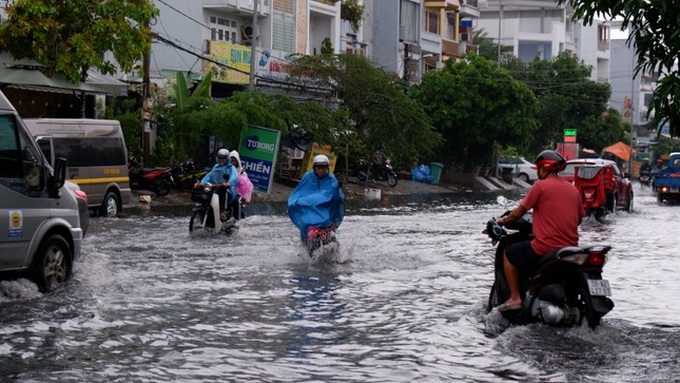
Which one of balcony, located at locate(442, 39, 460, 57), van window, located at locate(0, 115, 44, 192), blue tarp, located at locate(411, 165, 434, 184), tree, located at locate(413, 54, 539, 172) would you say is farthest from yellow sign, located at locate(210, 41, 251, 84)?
van window, located at locate(0, 115, 44, 192)

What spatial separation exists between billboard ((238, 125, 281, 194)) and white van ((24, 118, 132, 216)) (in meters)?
11.4

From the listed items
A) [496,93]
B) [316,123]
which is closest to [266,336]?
[316,123]

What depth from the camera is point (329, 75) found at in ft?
163

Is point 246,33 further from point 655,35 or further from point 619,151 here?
point 655,35

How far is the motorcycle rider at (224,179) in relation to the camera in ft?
71.4

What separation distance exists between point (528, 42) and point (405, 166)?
55.4 meters

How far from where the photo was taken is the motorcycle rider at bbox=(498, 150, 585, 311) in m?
10.4

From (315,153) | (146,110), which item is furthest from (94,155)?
(315,153)

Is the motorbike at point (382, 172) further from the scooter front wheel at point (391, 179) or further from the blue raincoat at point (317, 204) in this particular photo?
the blue raincoat at point (317, 204)

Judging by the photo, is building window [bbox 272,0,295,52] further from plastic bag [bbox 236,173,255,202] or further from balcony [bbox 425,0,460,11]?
plastic bag [bbox 236,173,255,202]

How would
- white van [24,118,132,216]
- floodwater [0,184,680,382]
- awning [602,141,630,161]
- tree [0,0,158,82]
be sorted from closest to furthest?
floodwater [0,184,680,382] < white van [24,118,132,216] < tree [0,0,158,82] < awning [602,141,630,161]

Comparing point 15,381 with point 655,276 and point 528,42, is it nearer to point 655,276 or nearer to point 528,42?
point 655,276

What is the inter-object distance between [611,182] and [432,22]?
43890 millimetres

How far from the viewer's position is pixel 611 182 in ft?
105
